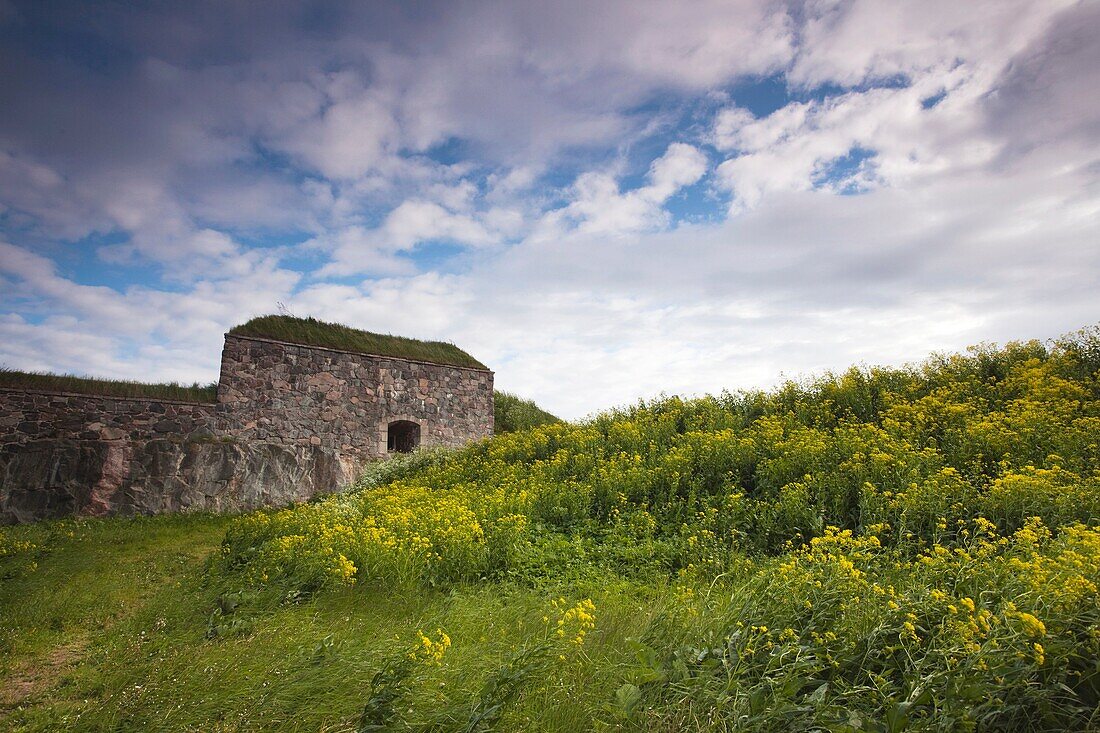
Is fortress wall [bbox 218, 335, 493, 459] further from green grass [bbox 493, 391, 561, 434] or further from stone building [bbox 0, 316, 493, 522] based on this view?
green grass [bbox 493, 391, 561, 434]

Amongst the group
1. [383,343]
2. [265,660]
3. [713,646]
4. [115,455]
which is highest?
[383,343]

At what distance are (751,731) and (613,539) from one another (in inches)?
163

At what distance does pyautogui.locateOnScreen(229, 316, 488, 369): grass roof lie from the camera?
53.2 feet

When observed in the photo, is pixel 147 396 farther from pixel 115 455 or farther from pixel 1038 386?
pixel 1038 386

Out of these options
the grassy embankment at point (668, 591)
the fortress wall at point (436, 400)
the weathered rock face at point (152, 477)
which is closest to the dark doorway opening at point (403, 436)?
the fortress wall at point (436, 400)

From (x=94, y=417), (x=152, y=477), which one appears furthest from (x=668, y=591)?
(x=94, y=417)

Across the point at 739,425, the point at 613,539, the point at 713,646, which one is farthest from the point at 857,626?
the point at 739,425

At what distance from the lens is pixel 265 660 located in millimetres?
3988

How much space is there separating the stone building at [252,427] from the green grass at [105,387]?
0.13 metres

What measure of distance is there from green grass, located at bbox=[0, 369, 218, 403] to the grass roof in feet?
5.89

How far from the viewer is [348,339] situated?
17.8 m

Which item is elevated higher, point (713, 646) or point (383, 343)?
point (383, 343)

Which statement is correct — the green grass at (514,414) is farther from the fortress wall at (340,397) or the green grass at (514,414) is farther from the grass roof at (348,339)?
the grass roof at (348,339)

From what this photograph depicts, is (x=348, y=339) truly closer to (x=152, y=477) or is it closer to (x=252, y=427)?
(x=252, y=427)
